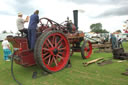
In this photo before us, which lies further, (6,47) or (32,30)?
(6,47)

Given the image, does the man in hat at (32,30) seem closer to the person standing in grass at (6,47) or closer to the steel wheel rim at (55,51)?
the steel wheel rim at (55,51)

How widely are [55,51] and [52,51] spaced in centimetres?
11

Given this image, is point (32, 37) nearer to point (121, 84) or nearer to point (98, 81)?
point (98, 81)

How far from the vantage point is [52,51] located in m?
3.68

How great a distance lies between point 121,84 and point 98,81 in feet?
1.73

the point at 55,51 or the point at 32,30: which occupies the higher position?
the point at 32,30

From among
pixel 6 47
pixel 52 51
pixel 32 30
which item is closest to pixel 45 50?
pixel 52 51

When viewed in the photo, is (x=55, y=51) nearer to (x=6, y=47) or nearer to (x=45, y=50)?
(x=45, y=50)

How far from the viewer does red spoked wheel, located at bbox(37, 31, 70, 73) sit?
3297mm

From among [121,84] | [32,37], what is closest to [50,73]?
[32,37]

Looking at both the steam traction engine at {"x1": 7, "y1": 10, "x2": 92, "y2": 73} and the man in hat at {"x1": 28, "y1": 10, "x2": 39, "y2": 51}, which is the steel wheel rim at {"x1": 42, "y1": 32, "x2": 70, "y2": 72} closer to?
the steam traction engine at {"x1": 7, "y1": 10, "x2": 92, "y2": 73}

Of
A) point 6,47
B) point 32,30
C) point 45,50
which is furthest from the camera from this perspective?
point 6,47

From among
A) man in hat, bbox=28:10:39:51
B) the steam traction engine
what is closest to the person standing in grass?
the steam traction engine

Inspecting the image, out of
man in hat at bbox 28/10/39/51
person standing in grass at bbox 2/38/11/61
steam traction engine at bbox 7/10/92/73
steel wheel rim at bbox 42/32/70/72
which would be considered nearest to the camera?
steam traction engine at bbox 7/10/92/73
